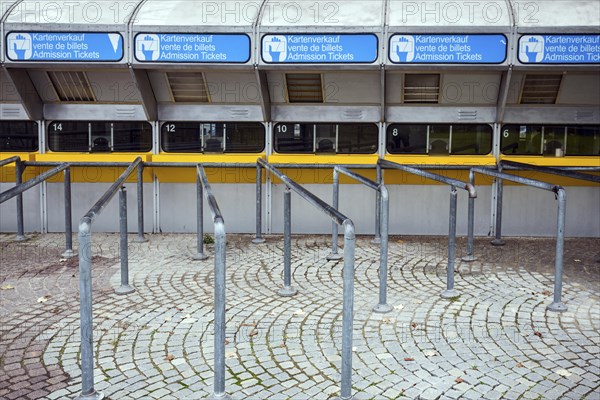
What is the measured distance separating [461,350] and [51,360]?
9.81 feet

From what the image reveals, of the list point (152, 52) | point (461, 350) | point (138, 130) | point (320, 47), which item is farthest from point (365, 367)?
point (138, 130)

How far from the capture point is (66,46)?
24.0ft

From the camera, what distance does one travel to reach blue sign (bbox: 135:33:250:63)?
23.9 feet

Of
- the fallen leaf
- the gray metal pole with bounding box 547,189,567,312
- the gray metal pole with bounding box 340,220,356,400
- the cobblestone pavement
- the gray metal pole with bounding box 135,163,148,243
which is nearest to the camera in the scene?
the gray metal pole with bounding box 340,220,356,400

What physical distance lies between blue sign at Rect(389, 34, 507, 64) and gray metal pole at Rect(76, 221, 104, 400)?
476 cm

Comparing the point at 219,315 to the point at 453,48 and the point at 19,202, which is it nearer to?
the point at 453,48

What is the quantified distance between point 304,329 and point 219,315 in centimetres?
138

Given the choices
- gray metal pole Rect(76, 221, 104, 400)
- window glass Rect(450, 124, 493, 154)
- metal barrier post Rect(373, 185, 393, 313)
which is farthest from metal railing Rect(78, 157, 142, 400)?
window glass Rect(450, 124, 493, 154)

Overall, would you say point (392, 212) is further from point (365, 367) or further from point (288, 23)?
point (365, 367)

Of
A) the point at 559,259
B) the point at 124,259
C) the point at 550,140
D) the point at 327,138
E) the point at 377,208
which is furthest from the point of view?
the point at 327,138

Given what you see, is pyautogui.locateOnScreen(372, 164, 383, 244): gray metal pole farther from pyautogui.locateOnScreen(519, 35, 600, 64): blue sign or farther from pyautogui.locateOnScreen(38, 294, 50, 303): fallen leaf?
pyautogui.locateOnScreen(38, 294, 50, 303): fallen leaf

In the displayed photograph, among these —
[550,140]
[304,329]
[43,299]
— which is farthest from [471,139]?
[43,299]

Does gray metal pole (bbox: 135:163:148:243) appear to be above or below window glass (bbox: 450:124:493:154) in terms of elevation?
below

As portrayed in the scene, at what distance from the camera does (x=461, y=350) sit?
4520 mm
